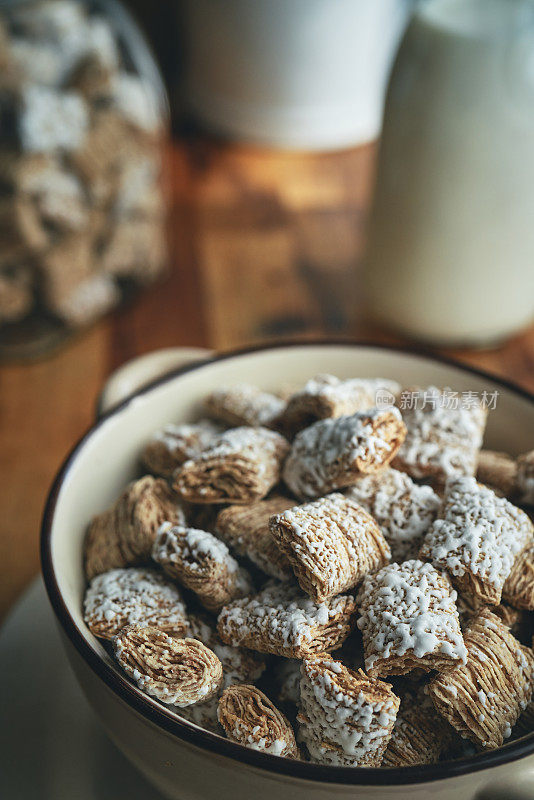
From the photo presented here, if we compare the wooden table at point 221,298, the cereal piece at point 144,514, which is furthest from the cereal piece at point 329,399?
the wooden table at point 221,298

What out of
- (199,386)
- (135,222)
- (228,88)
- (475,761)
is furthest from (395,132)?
(475,761)

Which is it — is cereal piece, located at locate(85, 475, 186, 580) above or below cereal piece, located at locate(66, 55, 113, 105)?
below

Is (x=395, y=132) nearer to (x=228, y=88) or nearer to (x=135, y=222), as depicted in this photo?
(x=135, y=222)

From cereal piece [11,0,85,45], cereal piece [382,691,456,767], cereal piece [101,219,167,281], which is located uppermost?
cereal piece [11,0,85,45]

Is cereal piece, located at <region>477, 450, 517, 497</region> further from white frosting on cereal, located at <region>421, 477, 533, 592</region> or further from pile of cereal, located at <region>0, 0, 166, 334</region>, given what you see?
pile of cereal, located at <region>0, 0, 166, 334</region>

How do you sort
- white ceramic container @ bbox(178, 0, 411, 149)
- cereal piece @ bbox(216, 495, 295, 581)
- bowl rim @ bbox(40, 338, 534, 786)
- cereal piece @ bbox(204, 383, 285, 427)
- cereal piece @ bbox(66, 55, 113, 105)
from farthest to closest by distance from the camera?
white ceramic container @ bbox(178, 0, 411, 149)
cereal piece @ bbox(66, 55, 113, 105)
cereal piece @ bbox(204, 383, 285, 427)
cereal piece @ bbox(216, 495, 295, 581)
bowl rim @ bbox(40, 338, 534, 786)

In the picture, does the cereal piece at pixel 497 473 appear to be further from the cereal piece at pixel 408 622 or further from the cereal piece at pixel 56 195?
the cereal piece at pixel 56 195

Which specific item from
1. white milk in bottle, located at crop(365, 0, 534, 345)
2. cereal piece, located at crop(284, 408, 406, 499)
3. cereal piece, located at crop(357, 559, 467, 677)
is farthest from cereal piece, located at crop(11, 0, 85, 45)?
cereal piece, located at crop(357, 559, 467, 677)
